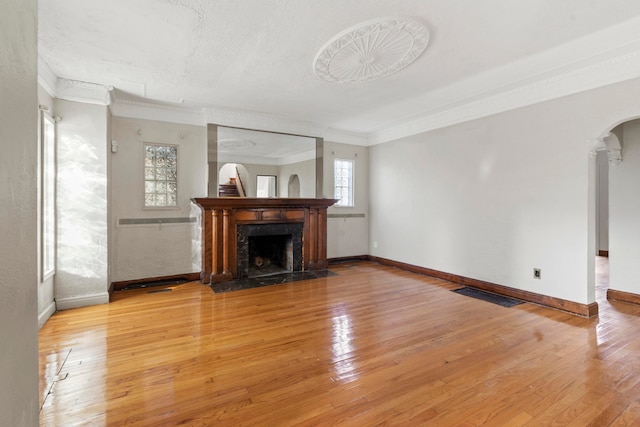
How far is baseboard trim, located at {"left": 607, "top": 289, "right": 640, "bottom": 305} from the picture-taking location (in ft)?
12.1

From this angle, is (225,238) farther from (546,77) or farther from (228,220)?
(546,77)

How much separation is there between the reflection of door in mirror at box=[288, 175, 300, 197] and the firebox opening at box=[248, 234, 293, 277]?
0.75 m

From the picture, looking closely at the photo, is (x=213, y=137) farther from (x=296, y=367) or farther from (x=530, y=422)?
(x=530, y=422)

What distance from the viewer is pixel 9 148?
0.85m

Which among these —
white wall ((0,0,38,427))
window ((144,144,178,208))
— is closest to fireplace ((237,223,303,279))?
window ((144,144,178,208))

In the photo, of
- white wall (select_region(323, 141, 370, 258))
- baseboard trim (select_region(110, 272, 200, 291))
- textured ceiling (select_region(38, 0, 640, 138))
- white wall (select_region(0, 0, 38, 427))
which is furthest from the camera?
white wall (select_region(323, 141, 370, 258))

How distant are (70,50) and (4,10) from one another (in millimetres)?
2806

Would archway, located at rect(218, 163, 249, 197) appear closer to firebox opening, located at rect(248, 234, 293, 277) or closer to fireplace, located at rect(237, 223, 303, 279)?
fireplace, located at rect(237, 223, 303, 279)

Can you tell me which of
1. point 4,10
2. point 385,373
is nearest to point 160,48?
point 4,10

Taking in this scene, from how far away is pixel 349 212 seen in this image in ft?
20.7

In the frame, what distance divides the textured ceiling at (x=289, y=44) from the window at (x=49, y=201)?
0.71 meters

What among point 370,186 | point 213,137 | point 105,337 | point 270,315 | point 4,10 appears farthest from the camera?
point 370,186

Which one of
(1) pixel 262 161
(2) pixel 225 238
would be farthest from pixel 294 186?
(2) pixel 225 238

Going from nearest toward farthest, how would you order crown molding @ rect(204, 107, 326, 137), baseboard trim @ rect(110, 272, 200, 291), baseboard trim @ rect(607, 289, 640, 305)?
1. baseboard trim @ rect(607, 289, 640, 305)
2. baseboard trim @ rect(110, 272, 200, 291)
3. crown molding @ rect(204, 107, 326, 137)
